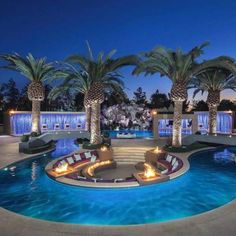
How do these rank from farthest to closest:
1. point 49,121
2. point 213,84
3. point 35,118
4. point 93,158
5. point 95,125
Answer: point 49,121 < point 35,118 < point 213,84 < point 95,125 < point 93,158

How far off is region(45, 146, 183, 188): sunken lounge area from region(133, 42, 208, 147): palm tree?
5350mm

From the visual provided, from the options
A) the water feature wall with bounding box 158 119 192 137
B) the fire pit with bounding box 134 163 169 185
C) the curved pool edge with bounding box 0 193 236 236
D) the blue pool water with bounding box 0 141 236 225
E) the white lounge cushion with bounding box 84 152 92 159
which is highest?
the water feature wall with bounding box 158 119 192 137

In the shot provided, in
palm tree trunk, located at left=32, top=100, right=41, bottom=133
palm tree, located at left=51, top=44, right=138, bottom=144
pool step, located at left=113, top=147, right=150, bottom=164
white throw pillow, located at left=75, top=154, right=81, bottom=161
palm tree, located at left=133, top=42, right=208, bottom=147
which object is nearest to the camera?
white throw pillow, located at left=75, top=154, right=81, bottom=161

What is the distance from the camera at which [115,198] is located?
10.9 meters

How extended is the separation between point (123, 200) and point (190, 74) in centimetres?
1376

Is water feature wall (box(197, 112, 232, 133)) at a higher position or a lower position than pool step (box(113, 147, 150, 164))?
higher

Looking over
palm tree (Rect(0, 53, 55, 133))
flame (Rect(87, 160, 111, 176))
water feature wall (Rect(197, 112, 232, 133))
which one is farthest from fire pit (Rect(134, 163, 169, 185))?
water feature wall (Rect(197, 112, 232, 133))

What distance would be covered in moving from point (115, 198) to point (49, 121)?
27.1 meters

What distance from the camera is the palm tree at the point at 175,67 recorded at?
802 inches

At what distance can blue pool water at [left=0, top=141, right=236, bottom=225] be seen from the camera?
29.9 ft

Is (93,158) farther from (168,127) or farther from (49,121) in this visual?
(49,121)

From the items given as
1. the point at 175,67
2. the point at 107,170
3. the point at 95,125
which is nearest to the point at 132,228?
the point at 107,170

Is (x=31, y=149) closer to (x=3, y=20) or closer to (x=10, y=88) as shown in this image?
(x=3, y=20)

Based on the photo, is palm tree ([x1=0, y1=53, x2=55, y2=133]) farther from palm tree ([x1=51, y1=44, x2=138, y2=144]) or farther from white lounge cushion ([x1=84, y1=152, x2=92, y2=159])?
white lounge cushion ([x1=84, y1=152, x2=92, y2=159])
